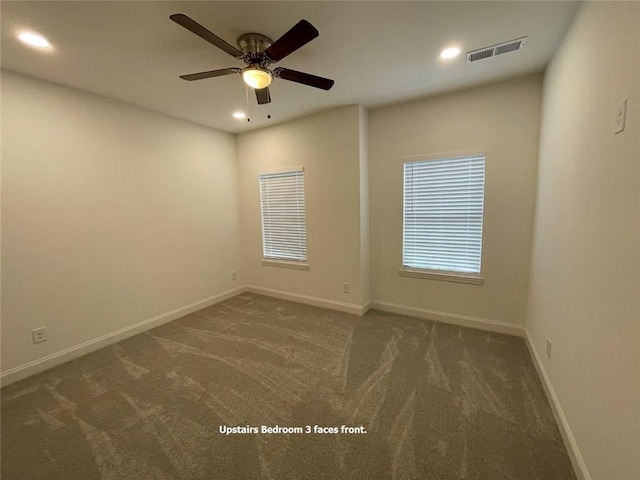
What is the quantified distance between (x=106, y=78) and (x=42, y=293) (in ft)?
6.88

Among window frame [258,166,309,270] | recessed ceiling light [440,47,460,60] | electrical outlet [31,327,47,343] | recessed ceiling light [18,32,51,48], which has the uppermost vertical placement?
recessed ceiling light [18,32,51,48]

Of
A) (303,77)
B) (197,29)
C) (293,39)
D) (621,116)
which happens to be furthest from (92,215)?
(621,116)

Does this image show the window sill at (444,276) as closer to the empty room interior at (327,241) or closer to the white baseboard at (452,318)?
the empty room interior at (327,241)

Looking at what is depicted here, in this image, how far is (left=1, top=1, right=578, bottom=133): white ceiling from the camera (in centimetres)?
162

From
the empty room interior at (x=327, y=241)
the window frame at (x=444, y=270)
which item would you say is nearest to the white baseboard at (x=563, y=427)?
the empty room interior at (x=327, y=241)

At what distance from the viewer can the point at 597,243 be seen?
1.30 metres

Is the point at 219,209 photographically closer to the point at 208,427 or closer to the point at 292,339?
the point at 292,339

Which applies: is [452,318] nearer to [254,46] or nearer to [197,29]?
[254,46]

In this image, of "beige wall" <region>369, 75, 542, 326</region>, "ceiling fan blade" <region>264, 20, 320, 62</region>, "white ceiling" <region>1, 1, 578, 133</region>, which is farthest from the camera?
"beige wall" <region>369, 75, 542, 326</region>

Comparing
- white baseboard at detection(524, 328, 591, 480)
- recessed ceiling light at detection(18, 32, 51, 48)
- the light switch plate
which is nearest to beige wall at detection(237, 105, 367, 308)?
white baseboard at detection(524, 328, 591, 480)

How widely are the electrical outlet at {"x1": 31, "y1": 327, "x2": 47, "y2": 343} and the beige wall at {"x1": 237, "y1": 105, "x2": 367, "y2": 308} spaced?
262 centimetres

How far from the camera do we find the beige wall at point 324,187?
11.0 ft

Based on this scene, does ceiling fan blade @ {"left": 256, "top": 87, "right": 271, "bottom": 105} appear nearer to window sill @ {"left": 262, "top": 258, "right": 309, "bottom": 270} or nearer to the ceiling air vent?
the ceiling air vent

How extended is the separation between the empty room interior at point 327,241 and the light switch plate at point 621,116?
12mm
